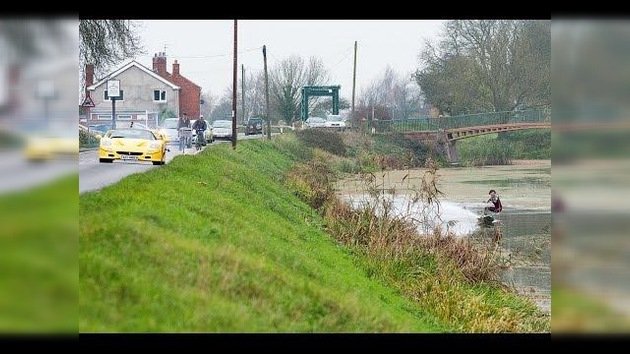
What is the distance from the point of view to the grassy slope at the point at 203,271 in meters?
5.23

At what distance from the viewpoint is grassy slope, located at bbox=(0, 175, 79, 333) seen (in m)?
4.97

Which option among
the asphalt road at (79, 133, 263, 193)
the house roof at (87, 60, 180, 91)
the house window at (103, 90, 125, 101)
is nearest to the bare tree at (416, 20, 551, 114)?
the house roof at (87, 60, 180, 91)

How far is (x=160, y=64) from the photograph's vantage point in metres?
7.24

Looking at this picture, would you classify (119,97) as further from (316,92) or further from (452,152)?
(452,152)

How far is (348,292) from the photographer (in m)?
6.68

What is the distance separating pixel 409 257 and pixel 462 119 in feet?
5.42

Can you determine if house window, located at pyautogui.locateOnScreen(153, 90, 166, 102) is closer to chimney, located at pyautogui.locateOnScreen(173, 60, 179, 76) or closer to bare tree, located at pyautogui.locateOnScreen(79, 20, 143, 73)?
chimney, located at pyautogui.locateOnScreen(173, 60, 179, 76)

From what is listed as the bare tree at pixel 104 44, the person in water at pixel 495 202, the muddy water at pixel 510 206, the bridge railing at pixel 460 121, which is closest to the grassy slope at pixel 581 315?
the muddy water at pixel 510 206

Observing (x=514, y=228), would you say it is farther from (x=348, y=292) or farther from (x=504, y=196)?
(x=348, y=292)

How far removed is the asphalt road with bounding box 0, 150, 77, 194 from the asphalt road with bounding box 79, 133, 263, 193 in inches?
21.3

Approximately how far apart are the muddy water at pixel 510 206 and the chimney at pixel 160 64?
3616mm

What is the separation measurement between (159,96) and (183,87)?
0.33 meters

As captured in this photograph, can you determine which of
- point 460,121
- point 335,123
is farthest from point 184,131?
point 460,121

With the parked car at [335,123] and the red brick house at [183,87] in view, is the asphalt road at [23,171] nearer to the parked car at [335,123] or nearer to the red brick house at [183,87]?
the red brick house at [183,87]
